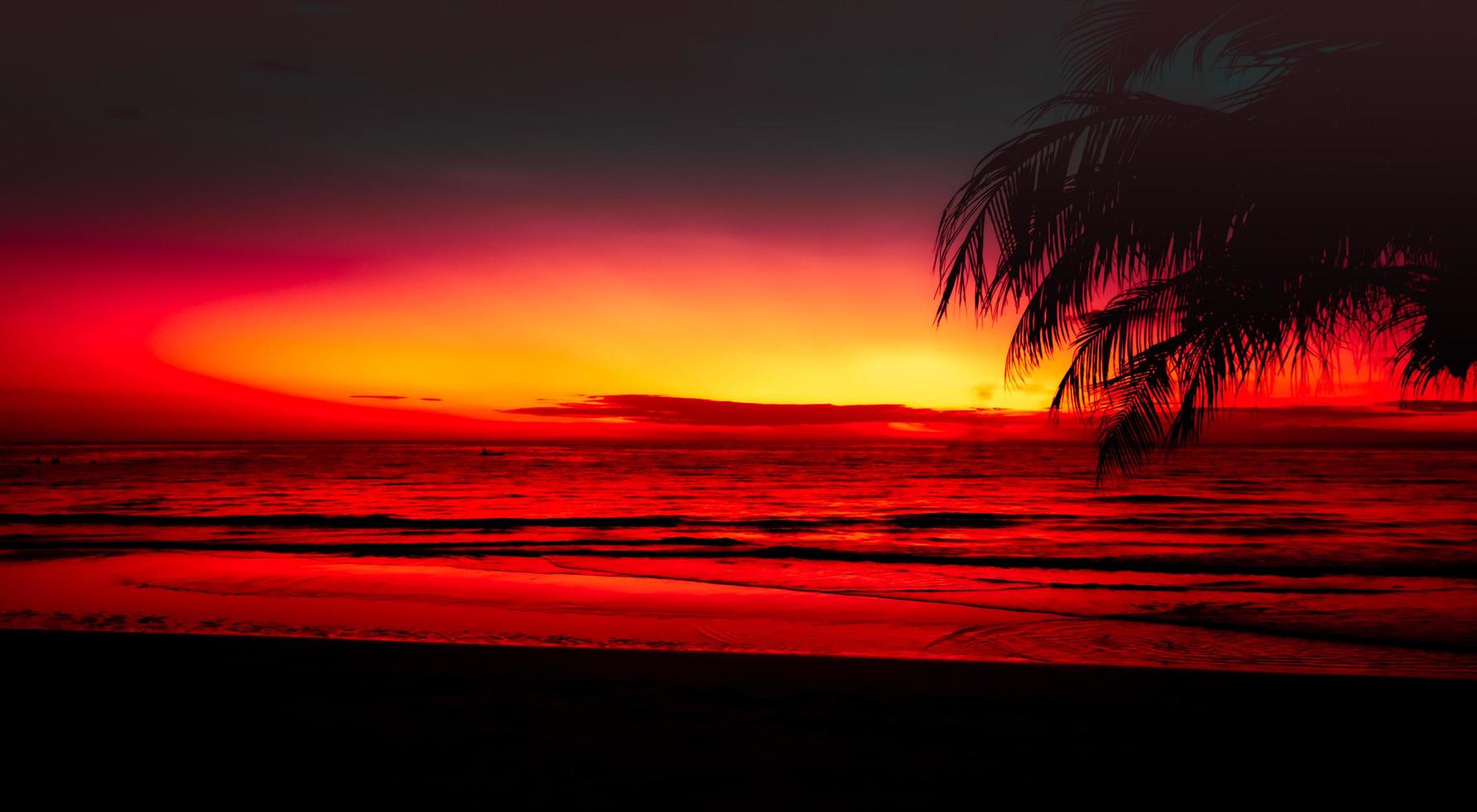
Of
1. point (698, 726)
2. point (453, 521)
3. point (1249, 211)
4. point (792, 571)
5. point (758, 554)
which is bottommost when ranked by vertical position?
point (453, 521)

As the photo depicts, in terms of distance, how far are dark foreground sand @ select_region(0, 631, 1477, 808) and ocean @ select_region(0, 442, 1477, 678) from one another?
1.77 meters

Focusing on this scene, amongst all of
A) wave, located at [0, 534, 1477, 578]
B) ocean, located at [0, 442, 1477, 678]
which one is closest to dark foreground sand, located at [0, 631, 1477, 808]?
ocean, located at [0, 442, 1477, 678]

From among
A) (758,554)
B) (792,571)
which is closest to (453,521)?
(758,554)

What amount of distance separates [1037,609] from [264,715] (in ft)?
28.6

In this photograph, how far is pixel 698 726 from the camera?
5.07 meters

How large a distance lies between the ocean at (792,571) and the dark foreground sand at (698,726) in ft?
5.80

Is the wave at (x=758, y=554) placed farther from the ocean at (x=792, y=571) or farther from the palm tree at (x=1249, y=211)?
the palm tree at (x=1249, y=211)

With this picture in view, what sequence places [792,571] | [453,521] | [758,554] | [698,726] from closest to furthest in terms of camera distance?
1. [698,726]
2. [792,571]
3. [758,554]
4. [453,521]

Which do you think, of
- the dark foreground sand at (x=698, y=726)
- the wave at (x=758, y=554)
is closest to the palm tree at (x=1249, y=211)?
the dark foreground sand at (x=698, y=726)

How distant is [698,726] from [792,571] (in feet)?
34.8

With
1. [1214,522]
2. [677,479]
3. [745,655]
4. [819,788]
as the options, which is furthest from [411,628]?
[677,479]

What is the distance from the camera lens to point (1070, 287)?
7.03m

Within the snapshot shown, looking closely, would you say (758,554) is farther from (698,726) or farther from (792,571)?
(698,726)

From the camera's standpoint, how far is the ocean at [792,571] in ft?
30.9
